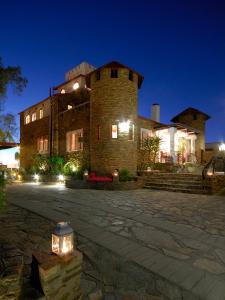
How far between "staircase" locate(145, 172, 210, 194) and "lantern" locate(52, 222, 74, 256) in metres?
9.31

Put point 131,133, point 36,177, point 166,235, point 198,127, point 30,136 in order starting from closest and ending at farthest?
point 166,235, point 131,133, point 36,177, point 30,136, point 198,127

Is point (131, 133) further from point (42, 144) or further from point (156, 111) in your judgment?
point (42, 144)

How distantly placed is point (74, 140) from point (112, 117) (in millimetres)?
4946

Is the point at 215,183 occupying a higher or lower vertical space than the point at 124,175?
lower

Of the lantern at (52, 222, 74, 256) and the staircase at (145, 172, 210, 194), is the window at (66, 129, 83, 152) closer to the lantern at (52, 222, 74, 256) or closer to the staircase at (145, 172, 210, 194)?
the staircase at (145, 172, 210, 194)

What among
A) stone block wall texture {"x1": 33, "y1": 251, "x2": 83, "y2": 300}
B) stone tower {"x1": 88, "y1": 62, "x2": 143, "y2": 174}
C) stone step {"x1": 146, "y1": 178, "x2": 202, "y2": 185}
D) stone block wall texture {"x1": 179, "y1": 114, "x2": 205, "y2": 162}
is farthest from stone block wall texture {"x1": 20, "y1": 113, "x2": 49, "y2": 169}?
stone block wall texture {"x1": 33, "y1": 251, "x2": 83, "y2": 300}

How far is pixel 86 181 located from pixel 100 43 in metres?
60.1

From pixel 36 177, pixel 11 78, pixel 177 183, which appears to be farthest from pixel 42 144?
pixel 11 78

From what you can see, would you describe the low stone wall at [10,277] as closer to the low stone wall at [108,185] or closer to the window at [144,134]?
the low stone wall at [108,185]

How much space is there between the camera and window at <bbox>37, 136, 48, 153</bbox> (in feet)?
62.4

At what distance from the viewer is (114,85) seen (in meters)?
13.0

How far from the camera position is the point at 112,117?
42.3 feet

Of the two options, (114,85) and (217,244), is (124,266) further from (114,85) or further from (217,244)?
(114,85)

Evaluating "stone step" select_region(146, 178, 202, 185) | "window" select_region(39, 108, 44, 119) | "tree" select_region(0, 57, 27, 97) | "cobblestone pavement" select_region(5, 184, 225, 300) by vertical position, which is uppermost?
"window" select_region(39, 108, 44, 119)
